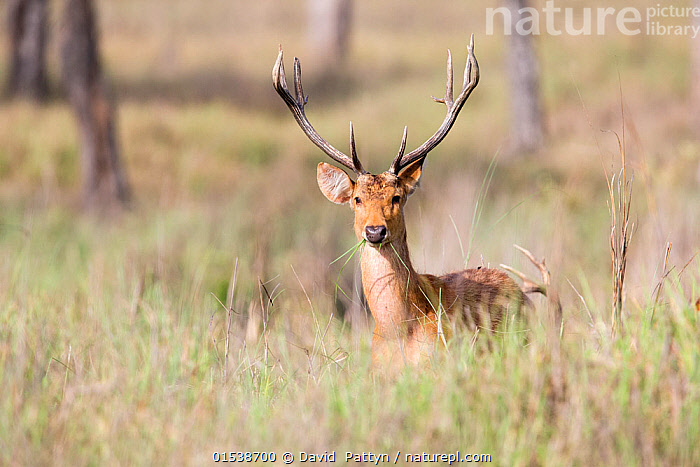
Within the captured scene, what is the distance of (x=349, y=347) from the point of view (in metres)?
4.32

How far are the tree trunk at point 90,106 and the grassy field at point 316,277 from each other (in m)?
0.40

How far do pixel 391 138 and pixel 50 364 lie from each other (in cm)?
1059

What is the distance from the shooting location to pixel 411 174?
443 centimetres

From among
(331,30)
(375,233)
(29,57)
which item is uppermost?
(331,30)

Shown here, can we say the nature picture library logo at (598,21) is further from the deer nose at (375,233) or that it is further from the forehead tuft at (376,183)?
the deer nose at (375,233)

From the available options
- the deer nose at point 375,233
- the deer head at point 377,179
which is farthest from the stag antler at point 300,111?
the deer nose at point 375,233

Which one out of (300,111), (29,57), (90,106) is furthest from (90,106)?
(29,57)

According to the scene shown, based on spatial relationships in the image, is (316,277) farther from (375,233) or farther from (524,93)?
(524,93)

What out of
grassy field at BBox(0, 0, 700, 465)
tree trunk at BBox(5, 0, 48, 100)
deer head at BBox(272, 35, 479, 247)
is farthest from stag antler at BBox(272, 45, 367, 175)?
tree trunk at BBox(5, 0, 48, 100)

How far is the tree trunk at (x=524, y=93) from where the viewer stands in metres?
13.1

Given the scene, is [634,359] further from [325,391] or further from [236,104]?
[236,104]

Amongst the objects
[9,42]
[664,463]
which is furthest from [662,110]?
[664,463]

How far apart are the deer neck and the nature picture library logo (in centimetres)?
938

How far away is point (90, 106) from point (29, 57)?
6.69m
